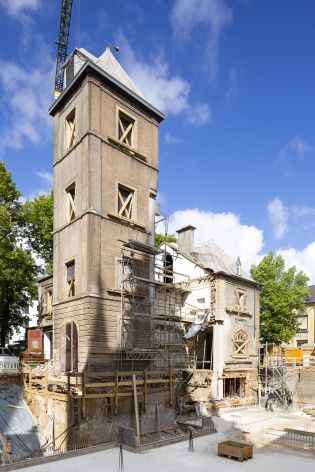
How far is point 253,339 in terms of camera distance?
117ft

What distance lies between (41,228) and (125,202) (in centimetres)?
1799

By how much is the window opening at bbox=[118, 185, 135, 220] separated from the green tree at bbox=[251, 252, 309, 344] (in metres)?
21.3

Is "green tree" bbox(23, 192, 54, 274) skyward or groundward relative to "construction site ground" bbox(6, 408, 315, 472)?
skyward

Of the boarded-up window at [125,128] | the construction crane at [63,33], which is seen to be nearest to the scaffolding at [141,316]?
the boarded-up window at [125,128]

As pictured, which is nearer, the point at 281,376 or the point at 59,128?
the point at 59,128

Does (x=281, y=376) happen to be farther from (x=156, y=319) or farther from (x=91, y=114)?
(x=91, y=114)

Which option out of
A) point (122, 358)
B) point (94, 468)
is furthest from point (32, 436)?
point (94, 468)

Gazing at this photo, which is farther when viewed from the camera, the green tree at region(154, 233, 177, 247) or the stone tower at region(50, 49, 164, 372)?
the green tree at region(154, 233, 177, 247)

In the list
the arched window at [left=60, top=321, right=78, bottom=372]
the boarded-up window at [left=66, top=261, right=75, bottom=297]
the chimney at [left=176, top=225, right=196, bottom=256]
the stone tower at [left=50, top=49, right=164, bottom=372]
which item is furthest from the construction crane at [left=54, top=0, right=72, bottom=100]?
the arched window at [left=60, top=321, right=78, bottom=372]

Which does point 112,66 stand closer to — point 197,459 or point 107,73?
point 107,73

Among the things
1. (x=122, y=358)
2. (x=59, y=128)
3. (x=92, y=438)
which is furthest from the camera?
(x=59, y=128)

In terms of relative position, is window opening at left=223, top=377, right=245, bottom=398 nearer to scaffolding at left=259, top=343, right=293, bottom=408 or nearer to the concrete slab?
scaffolding at left=259, top=343, right=293, bottom=408

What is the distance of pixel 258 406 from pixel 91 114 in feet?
84.5

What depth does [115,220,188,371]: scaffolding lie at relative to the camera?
23234 millimetres
